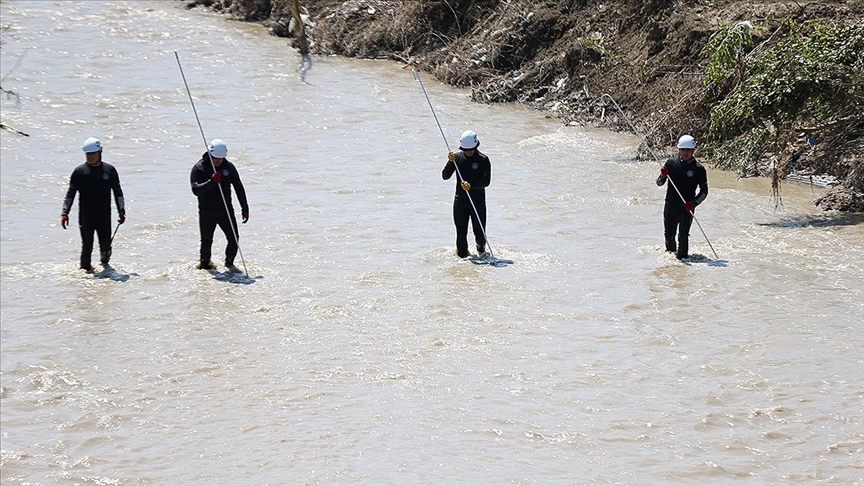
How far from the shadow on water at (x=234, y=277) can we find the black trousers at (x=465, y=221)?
2.38 m

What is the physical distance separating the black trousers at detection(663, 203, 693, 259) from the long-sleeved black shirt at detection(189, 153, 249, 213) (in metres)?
4.90

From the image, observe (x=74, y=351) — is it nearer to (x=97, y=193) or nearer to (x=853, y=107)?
(x=97, y=193)

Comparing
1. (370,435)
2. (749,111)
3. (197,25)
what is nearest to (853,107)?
(749,111)

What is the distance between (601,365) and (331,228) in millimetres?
5949

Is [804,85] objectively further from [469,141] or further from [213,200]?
[213,200]

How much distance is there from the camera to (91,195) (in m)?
12.5

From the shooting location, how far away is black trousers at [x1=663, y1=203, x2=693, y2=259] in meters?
12.5

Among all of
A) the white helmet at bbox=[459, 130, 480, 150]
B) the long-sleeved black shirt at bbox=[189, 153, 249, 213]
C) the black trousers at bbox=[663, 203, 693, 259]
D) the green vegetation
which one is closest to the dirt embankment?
the green vegetation

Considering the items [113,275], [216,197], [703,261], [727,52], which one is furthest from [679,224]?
[113,275]

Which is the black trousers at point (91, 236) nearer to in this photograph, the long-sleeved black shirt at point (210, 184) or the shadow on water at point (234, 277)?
the long-sleeved black shirt at point (210, 184)

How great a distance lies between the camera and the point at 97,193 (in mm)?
12523

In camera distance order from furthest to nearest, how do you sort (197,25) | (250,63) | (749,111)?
(197,25) → (250,63) → (749,111)

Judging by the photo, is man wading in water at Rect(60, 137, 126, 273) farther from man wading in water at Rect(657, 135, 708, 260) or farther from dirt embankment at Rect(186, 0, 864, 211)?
dirt embankment at Rect(186, 0, 864, 211)

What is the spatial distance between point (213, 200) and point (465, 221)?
295 cm
